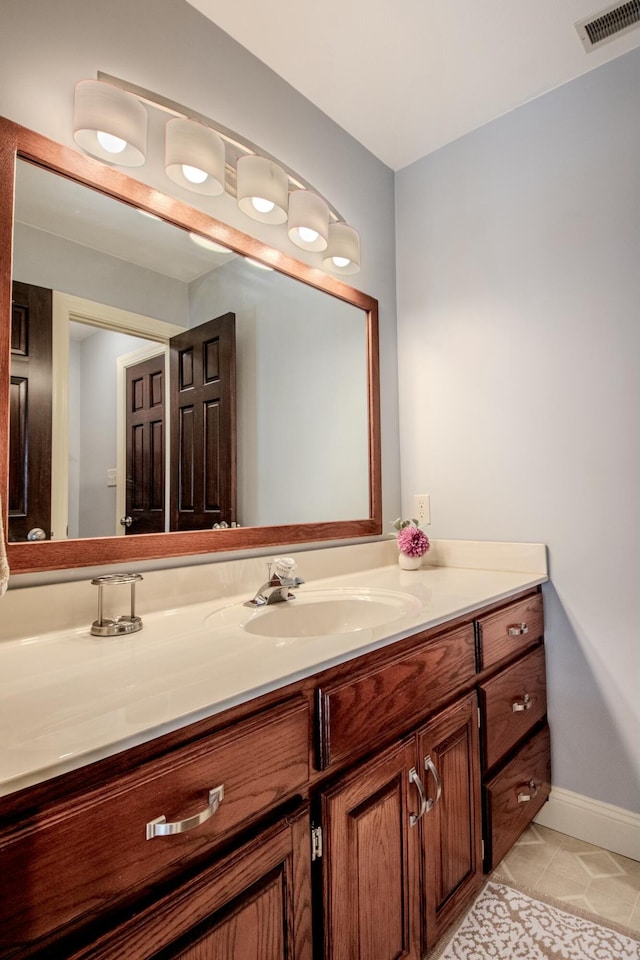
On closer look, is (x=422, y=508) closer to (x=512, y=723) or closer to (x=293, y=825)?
(x=512, y=723)

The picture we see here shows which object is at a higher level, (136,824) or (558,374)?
(558,374)

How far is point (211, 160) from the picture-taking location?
53.0 inches

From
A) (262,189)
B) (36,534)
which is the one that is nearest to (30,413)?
(36,534)

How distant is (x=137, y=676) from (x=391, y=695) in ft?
1.64

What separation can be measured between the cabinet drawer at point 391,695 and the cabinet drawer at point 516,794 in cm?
38

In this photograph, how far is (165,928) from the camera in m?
0.63

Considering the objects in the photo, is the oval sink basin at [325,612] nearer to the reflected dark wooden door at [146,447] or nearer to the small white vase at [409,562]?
the reflected dark wooden door at [146,447]

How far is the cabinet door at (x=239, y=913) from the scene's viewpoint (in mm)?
617

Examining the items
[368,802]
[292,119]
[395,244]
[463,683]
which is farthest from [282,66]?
[368,802]

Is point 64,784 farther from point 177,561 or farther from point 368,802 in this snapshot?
point 177,561

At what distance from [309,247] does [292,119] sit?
0.43 metres

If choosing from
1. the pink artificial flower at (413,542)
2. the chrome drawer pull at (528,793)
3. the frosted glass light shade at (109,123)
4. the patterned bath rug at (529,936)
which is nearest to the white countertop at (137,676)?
the pink artificial flower at (413,542)

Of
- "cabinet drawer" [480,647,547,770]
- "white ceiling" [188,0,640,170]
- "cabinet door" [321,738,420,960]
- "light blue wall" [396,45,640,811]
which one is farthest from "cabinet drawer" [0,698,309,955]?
"white ceiling" [188,0,640,170]

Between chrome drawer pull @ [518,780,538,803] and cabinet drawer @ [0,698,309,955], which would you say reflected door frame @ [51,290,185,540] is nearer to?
cabinet drawer @ [0,698,309,955]
